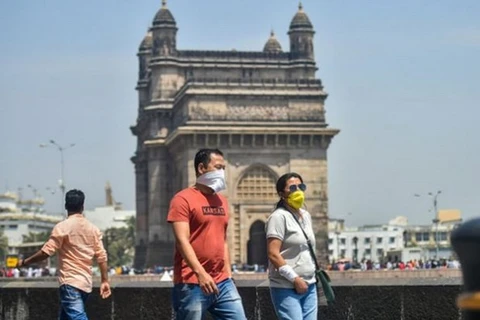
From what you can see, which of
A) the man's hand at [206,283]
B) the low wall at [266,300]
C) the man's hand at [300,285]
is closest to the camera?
the man's hand at [206,283]

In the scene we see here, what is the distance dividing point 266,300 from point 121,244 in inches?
4880

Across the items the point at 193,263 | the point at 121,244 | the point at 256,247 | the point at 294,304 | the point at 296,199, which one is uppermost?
the point at 121,244

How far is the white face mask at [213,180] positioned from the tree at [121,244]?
375 ft

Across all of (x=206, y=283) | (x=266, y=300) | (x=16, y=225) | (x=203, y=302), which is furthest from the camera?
Result: (x=16, y=225)

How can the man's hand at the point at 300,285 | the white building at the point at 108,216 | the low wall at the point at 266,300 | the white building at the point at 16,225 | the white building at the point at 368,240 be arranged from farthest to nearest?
1. the white building at the point at 108,216
2. the white building at the point at 368,240
3. the white building at the point at 16,225
4. the low wall at the point at 266,300
5. the man's hand at the point at 300,285

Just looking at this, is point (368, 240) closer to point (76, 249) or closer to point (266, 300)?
point (266, 300)

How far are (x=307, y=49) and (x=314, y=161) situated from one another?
10787 mm

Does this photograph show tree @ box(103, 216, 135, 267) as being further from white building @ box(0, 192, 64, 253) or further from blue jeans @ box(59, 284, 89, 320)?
blue jeans @ box(59, 284, 89, 320)

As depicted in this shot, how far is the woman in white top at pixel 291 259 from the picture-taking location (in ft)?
29.0

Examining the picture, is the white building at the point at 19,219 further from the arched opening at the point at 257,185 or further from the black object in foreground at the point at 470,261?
the black object in foreground at the point at 470,261

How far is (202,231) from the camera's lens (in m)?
8.23

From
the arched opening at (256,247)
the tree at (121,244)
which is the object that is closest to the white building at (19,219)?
the tree at (121,244)

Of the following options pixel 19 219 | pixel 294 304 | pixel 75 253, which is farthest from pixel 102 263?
pixel 19 219

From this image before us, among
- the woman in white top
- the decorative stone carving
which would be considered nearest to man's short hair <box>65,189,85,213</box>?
the woman in white top
